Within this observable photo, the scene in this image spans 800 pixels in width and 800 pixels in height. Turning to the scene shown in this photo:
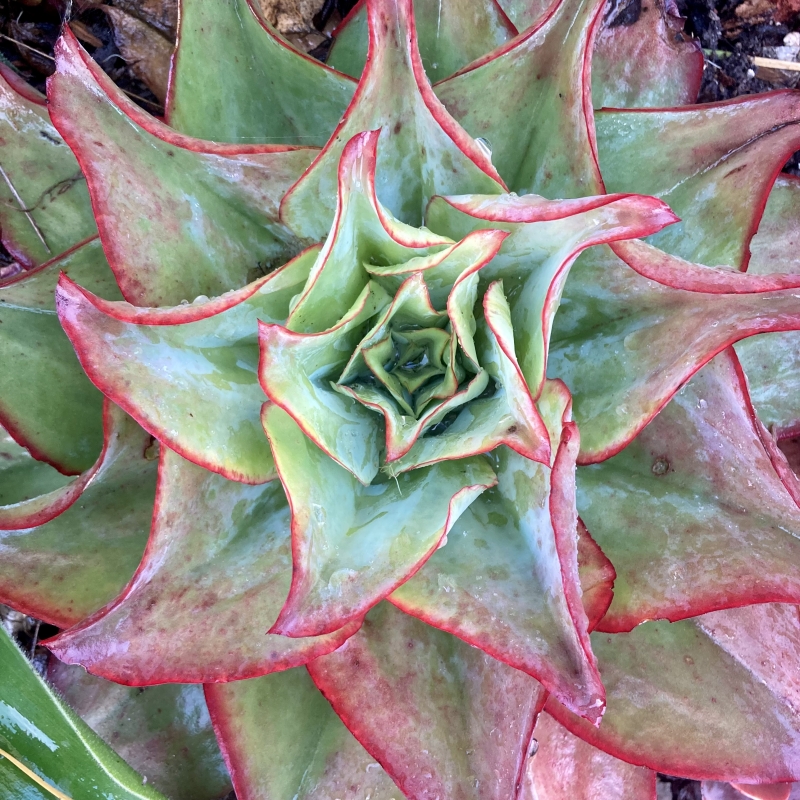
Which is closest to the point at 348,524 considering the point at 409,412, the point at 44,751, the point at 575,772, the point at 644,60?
the point at 409,412

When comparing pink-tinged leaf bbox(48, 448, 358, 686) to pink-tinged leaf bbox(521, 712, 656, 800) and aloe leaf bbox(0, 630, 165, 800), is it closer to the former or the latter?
aloe leaf bbox(0, 630, 165, 800)

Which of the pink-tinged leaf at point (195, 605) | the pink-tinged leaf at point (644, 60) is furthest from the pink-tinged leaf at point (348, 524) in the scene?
the pink-tinged leaf at point (644, 60)

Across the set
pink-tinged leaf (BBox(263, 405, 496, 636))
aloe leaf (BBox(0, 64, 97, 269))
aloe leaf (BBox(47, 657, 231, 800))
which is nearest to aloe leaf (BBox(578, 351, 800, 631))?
pink-tinged leaf (BBox(263, 405, 496, 636))

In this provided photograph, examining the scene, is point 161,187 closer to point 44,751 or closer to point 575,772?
point 44,751

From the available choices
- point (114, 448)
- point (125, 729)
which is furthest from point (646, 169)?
point (125, 729)

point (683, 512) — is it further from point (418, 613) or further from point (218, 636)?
point (218, 636)
